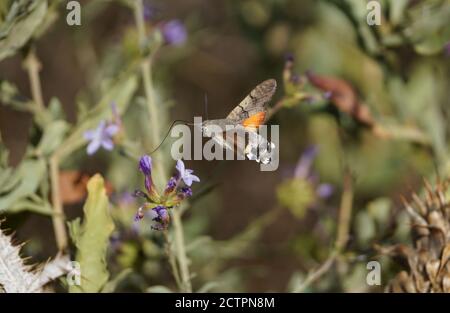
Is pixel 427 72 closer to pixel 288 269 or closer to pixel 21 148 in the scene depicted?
pixel 288 269

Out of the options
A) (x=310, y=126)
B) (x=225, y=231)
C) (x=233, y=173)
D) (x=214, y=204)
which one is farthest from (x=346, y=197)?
(x=233, y=173)

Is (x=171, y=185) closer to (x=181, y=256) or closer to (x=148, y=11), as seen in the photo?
(x=181, y=256)

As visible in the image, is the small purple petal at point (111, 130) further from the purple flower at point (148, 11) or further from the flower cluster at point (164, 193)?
the purple flower at point (148, 11)

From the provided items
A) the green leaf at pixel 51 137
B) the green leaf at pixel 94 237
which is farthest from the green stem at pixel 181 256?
the green leaf at pixel 51 137

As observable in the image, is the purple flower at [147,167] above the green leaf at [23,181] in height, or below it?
below

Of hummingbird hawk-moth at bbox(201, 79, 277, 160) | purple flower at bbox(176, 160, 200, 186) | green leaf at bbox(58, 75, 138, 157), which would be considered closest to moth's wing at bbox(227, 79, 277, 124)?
hummingbird hawk-moth at bbox(201, 79, 277, 160)

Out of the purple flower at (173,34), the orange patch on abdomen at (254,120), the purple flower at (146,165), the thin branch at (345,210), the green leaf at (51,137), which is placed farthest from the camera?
the purple flower at (173,34)
